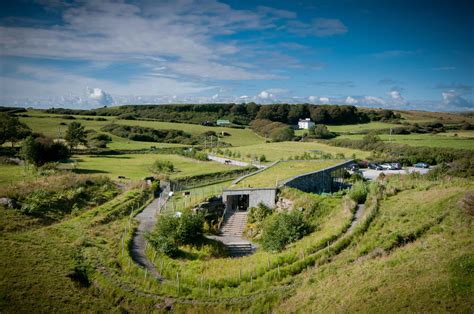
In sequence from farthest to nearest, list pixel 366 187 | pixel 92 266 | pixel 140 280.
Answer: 1. pixel 366 187
2. pixel 92 266
3. pixel 140 280

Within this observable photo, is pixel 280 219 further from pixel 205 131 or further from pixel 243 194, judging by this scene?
pixel 205 131

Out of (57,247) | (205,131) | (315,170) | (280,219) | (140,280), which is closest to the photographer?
(140,280)

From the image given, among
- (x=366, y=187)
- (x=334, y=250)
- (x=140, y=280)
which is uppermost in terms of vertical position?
(x=366, y=187)

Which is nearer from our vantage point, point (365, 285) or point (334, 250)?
point (365, 285)

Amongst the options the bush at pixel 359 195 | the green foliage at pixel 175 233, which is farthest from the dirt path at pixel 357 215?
the green foliage at pixel 175 233

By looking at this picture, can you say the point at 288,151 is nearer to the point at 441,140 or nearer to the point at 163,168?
the point at 441,140

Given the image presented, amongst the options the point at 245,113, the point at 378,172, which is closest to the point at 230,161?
the point at 378,172

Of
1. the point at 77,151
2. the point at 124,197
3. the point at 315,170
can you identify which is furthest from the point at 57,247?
the point at 77,151

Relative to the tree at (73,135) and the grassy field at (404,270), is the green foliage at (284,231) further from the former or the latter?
the tree at (73,135)
